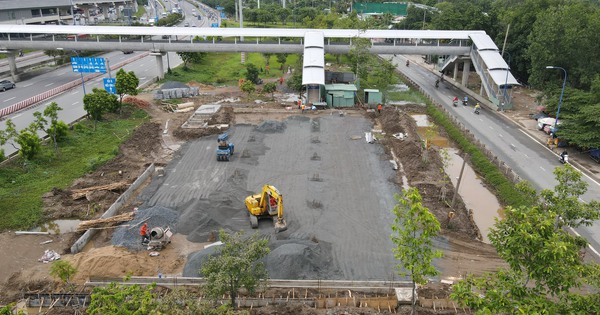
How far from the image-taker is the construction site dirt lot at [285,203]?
21.4 metres

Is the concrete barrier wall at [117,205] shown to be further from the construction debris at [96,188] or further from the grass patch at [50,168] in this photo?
the grass patch at [50,168]

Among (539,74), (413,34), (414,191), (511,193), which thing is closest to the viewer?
(414,191)

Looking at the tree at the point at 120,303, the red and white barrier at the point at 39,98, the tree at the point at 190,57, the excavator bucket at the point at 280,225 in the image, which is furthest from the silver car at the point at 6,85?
the tree at the point at 120,303

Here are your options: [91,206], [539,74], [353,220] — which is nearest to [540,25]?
[539,74]

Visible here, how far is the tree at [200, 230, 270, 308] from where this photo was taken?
15180 mm

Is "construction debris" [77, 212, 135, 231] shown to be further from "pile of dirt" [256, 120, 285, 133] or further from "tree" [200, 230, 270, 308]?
"pile of dirt" [256, 120, 285, 133]

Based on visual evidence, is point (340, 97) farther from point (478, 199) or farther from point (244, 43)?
point (478, 199)

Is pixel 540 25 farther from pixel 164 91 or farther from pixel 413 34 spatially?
pixel 164 91

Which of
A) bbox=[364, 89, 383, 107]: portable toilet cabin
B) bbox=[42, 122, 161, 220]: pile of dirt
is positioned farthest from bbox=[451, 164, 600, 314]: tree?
bbox=[364, 89, 383, 107]: portable toilet cabin

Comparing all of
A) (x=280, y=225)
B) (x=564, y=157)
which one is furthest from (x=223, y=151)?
(x=564, y=157)

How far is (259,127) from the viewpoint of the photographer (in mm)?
42188

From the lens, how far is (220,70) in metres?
71.8

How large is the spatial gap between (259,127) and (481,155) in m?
21.1

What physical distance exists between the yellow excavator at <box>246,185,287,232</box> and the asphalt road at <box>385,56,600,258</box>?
17.9 metres
